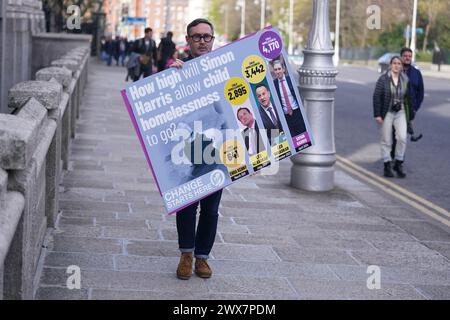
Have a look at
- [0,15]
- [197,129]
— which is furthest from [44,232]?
[0,15]

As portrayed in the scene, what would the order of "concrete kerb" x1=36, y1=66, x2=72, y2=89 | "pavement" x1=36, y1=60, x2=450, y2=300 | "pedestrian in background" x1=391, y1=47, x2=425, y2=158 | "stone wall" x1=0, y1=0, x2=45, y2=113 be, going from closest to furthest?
"pavement" x1=36, y1=60, x2=450, y2=300 < "concrete kerb" x1=36, y1=66, x2=72, y2=89 < "pedestrian in background" x1=391, y1=47, x2=425, y2=158 < "stone wall" x1=0, y1=0, x2=45, y2=113

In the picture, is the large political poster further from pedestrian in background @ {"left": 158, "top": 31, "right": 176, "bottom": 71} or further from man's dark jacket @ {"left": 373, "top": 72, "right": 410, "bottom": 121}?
pedestrian in background @ {"left": 158, "top": 31, "right": 176, "bottom": 71}

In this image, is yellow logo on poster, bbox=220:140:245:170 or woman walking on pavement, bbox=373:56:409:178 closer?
yellow logo on poster, bbox=220:140:245:170

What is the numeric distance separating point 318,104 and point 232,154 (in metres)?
4.56

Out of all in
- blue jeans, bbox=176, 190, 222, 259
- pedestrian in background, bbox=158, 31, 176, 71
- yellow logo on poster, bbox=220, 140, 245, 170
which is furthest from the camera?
pedestrian in background, bbox=158, 31, 176, 71

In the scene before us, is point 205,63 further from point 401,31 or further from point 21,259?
point 401,31

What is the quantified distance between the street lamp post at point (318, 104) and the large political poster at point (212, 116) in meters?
4.22

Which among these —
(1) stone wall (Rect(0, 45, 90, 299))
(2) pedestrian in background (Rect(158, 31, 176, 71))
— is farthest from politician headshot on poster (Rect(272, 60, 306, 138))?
(2) pedestrian in background (Rect(158, 31, 176, 71))

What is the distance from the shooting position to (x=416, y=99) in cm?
1304

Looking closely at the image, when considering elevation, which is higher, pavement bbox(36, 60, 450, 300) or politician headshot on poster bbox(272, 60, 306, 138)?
politician headshot on poster bbox(272, 60, 306, 138)

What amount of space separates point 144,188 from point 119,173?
1075 mm

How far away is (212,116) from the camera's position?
635cm

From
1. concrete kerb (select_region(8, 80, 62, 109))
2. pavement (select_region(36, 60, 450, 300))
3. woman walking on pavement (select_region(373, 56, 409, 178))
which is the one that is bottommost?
pavement (select_region(36, 60, 450, 300))

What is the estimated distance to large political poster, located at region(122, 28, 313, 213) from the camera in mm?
6254
